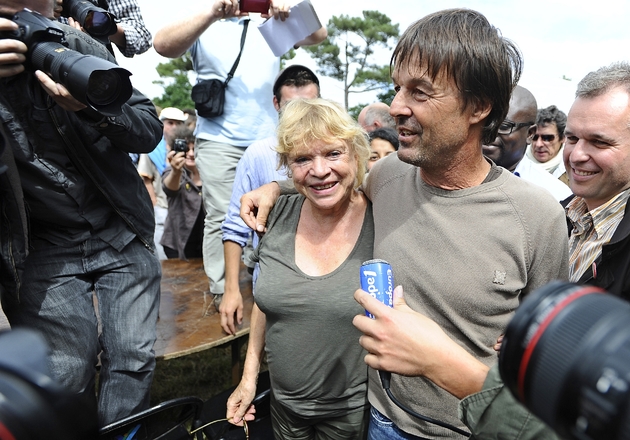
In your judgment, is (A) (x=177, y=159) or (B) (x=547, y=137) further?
(B) (x=547, y=137)

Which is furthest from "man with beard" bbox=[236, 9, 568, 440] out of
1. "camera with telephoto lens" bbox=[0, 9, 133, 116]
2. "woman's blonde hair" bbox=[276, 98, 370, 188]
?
"camera with telephoto lens" bbox=[0, 9, 133, 116]

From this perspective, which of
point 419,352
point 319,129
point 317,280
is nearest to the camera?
point 419,352

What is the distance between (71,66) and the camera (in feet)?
4.69

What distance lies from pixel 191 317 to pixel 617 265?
2.44 meters

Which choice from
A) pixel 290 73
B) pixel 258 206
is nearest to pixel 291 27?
pixel 290 73

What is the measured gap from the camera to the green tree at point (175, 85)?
25.6 m

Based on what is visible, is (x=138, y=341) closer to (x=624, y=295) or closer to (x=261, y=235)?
(x=261, y=235)

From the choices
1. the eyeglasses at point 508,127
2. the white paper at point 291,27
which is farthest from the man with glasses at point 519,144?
the white paper at point 291,27

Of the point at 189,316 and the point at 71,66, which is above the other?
the point at 71,66

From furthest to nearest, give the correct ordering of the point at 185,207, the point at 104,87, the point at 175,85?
the point at 175,85, the point at 185,207, the point at 104,87

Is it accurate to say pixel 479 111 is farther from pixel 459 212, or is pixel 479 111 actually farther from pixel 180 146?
pixel 180 146

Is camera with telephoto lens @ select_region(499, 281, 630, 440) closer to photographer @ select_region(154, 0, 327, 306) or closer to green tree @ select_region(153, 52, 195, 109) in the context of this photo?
photographer @ select_region(154, 0, 327, 306)

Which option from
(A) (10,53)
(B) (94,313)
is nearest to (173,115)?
(B) (94,313)

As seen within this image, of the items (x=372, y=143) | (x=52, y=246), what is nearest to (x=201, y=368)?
(x=372, y=143)
